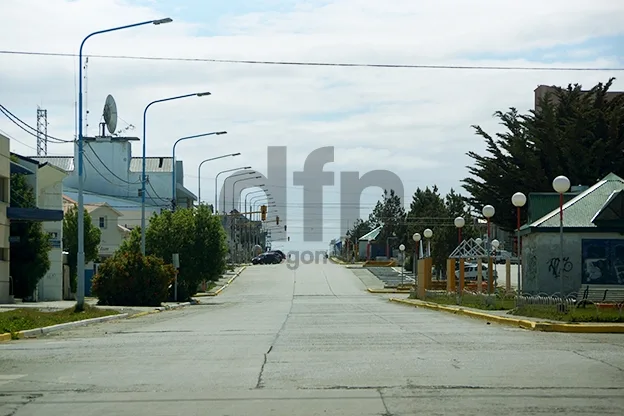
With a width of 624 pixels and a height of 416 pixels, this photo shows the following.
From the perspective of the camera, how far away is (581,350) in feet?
52.1

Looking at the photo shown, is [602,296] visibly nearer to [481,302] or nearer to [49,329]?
[481,302]

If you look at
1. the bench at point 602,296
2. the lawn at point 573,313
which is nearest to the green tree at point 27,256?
the lawn at point 573,313

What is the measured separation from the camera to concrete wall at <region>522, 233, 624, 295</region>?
33.5m

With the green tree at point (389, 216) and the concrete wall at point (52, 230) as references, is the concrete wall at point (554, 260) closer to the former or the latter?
the concrete wall at point (52, 230)

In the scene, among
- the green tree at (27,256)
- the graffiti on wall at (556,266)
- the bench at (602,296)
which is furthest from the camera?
the green tree at (27,256)

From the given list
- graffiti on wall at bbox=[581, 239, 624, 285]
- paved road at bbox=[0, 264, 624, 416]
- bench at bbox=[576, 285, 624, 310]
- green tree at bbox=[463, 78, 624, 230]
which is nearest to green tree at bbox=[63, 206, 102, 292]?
green tree at bbox=[463, 78, 624, 230]

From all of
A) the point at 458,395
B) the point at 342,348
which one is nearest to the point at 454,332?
the point at 342,348

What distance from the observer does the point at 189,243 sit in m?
56.1

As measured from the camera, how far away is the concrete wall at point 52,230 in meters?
52.6

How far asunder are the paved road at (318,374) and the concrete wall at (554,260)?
43.0ft

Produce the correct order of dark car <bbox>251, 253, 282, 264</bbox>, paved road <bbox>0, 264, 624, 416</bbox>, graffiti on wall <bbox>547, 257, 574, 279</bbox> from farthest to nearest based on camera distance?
dark car <bbox>251, 253, 282, 264</bbox>, graffiti on wall <bbox>547, 257, 574, 279</bbox>, paved road <bbox>0, 264, 624, 416</bbox>

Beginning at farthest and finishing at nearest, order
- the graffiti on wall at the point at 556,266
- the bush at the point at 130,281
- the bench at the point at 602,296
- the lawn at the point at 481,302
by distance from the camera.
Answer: the bush at the point at 130,281 → the graffiti on wall at the point at 556,266 → the lawn at the point at 481,302 → the bench at the point at 602,296

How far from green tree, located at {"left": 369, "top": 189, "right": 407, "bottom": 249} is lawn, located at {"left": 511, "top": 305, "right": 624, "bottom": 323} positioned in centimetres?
8504

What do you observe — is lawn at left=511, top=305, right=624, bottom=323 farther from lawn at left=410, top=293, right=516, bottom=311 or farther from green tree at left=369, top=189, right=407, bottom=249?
green tree at left=369, top=189, right=407, bottom=249
